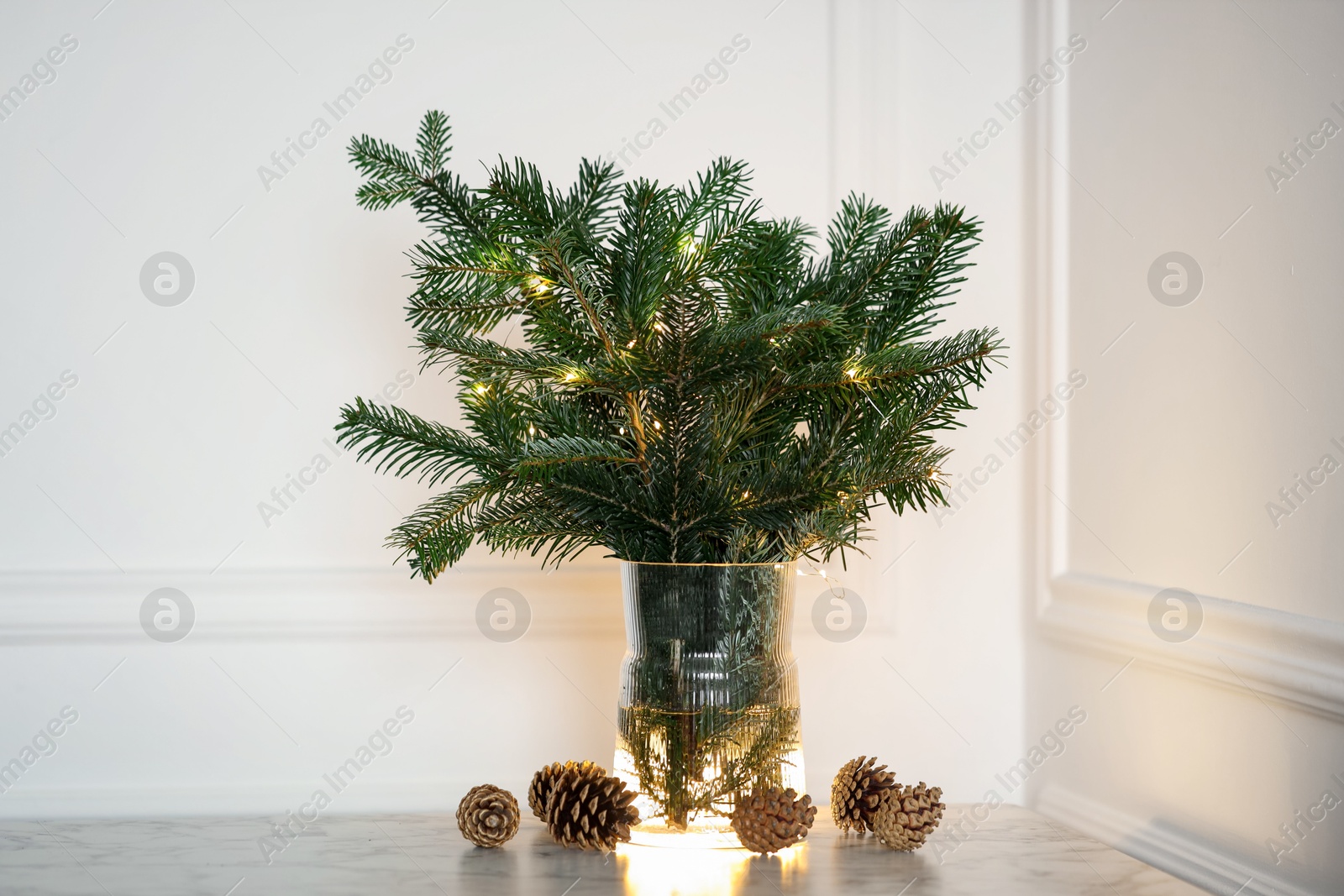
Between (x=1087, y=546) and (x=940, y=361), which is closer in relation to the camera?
(x=940, y=361)

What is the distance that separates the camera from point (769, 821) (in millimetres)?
831

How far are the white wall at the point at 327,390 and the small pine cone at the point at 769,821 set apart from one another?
0.37 m

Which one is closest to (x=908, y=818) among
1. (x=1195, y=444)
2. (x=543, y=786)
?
(x=543, y=786)

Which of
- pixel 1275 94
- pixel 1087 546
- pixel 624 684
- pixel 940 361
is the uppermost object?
pixel 1275 94

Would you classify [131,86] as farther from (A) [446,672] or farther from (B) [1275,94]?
(B) [1275,94]

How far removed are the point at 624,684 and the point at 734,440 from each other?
225mm

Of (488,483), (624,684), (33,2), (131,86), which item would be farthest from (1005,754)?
(33,2)

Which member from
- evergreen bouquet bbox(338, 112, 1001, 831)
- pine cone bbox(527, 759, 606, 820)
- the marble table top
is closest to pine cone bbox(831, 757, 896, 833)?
the marble table top

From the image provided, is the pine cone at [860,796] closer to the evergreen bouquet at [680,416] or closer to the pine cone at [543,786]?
the evergreen bouquet at [680,416]

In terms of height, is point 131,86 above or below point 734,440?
above

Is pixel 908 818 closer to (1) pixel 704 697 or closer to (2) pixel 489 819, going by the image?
(1) pixel 704 697

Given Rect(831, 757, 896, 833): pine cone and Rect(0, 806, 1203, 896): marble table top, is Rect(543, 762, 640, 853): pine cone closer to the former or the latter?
Rect(0, 806, 1203, 896): marble table top

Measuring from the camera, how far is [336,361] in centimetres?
116

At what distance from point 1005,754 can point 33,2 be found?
1350mm
